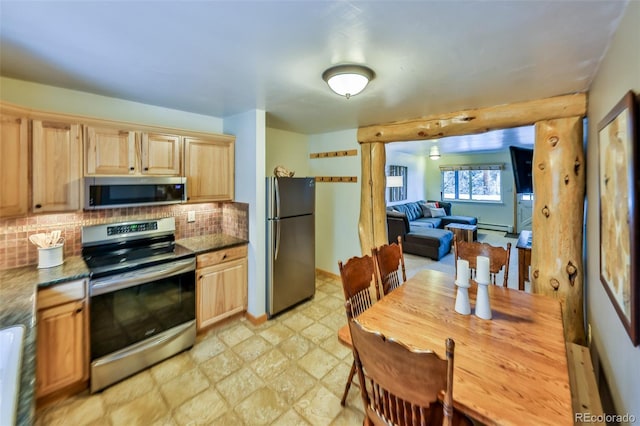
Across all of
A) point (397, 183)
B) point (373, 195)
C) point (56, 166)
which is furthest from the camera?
point (397, 183)

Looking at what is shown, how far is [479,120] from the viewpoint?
9.31ft

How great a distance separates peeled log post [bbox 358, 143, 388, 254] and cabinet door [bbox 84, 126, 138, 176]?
267cm

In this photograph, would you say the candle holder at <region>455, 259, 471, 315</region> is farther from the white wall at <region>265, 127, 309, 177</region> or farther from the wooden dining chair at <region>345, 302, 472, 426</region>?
the white wall at <region>265, 127, 309, 177</region>

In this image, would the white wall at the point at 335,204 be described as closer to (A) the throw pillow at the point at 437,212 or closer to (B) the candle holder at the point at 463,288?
(B) the candle holder at the point at 463,288

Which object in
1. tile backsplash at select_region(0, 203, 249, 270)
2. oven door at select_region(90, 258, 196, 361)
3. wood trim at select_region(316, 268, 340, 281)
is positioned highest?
tile backsplash at select_region(0, 203, 249, 270)

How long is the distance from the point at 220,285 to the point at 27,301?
1.50 meters

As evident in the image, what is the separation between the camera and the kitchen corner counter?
278 cm

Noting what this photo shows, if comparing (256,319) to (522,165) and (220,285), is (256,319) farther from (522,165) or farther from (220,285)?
(522,165)

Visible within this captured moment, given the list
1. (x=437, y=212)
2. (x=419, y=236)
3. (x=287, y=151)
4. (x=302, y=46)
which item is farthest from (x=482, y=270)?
(x=437, y=212)

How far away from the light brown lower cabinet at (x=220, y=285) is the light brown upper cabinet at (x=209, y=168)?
64 centimetres

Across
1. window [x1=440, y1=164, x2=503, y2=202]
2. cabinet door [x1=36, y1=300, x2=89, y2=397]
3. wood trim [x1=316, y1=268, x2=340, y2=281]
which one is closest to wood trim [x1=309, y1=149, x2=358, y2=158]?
wood trim [x1=316, y1=268, x2=340, y2=281]

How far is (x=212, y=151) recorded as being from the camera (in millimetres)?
3025

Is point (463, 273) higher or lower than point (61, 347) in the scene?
higher

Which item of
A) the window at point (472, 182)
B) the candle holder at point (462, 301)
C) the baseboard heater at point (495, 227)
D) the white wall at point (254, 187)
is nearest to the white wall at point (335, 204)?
the white wall at point (254, 187)
